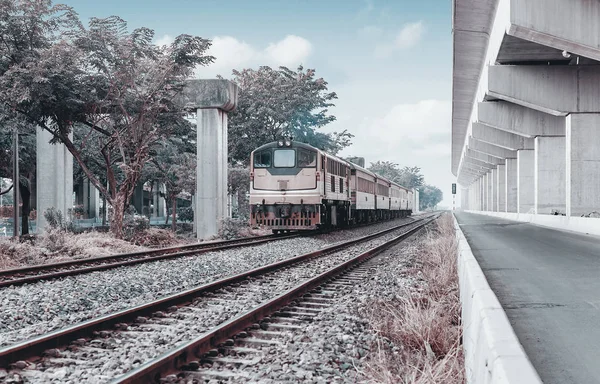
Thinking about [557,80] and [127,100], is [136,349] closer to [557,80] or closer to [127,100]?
[127,100]

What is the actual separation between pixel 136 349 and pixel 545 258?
8518mm

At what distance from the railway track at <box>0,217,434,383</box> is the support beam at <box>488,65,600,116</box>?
1637 cm

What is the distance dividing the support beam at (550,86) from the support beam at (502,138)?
14023 millimetres

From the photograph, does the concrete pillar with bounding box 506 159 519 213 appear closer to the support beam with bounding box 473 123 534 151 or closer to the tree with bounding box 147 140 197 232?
the support beam with bounding box 473 123 534 151

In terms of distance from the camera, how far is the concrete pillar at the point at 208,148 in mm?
21516

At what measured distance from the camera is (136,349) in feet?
17.1

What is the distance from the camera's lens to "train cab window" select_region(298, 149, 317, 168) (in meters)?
20.5

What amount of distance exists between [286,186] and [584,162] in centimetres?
1175

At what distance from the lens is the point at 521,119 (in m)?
29.4

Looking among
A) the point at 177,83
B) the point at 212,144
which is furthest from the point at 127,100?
the point at 212,144

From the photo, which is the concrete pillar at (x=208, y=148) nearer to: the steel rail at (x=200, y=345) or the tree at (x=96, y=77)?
the tree at (x=96, y=77)

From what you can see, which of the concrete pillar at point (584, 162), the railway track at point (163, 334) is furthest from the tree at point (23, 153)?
the concrete pillar at point (584, 162)

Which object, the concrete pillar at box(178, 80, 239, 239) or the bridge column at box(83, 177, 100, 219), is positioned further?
the bridge column at box(83, 177, 100, 219)

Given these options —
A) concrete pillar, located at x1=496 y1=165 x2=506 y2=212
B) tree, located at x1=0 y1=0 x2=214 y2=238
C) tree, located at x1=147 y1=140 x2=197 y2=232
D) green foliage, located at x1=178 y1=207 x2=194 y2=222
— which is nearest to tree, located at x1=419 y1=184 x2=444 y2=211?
concrete pillar, located at x1=496 y1=165 x2=506 y2=212
